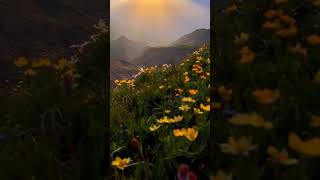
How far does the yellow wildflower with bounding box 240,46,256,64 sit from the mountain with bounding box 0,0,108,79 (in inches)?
50.0

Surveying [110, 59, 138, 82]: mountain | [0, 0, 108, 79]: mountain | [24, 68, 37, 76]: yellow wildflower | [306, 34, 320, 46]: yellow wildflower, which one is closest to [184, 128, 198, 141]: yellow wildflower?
[306, 34, 320, 46]: yellow wildflower

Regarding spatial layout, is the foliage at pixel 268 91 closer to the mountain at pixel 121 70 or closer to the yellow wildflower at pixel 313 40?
the yellow wildflower at pixel 313 40

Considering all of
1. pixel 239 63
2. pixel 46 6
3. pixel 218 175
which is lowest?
pixel 218 175

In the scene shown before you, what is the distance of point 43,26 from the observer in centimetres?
455

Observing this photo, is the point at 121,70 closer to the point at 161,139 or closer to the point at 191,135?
the point at 161,139

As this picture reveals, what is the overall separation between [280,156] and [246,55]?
951 mm

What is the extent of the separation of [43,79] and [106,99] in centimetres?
41

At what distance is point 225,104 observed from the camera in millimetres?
1895

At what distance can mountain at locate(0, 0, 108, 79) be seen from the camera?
3572 millimetres

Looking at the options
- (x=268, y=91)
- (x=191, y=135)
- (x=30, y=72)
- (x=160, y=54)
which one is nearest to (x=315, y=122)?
(x=268, y=91)

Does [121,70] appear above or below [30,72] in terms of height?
above

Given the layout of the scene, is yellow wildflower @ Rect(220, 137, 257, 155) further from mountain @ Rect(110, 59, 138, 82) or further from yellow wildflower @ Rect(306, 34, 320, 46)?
mountain @ Rect(110, 59, 138, 82)

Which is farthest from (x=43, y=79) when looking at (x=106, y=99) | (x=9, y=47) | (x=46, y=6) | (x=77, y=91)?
(x=46, y=6)

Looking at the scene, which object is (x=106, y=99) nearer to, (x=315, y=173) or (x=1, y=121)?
(x=1, y=121)
